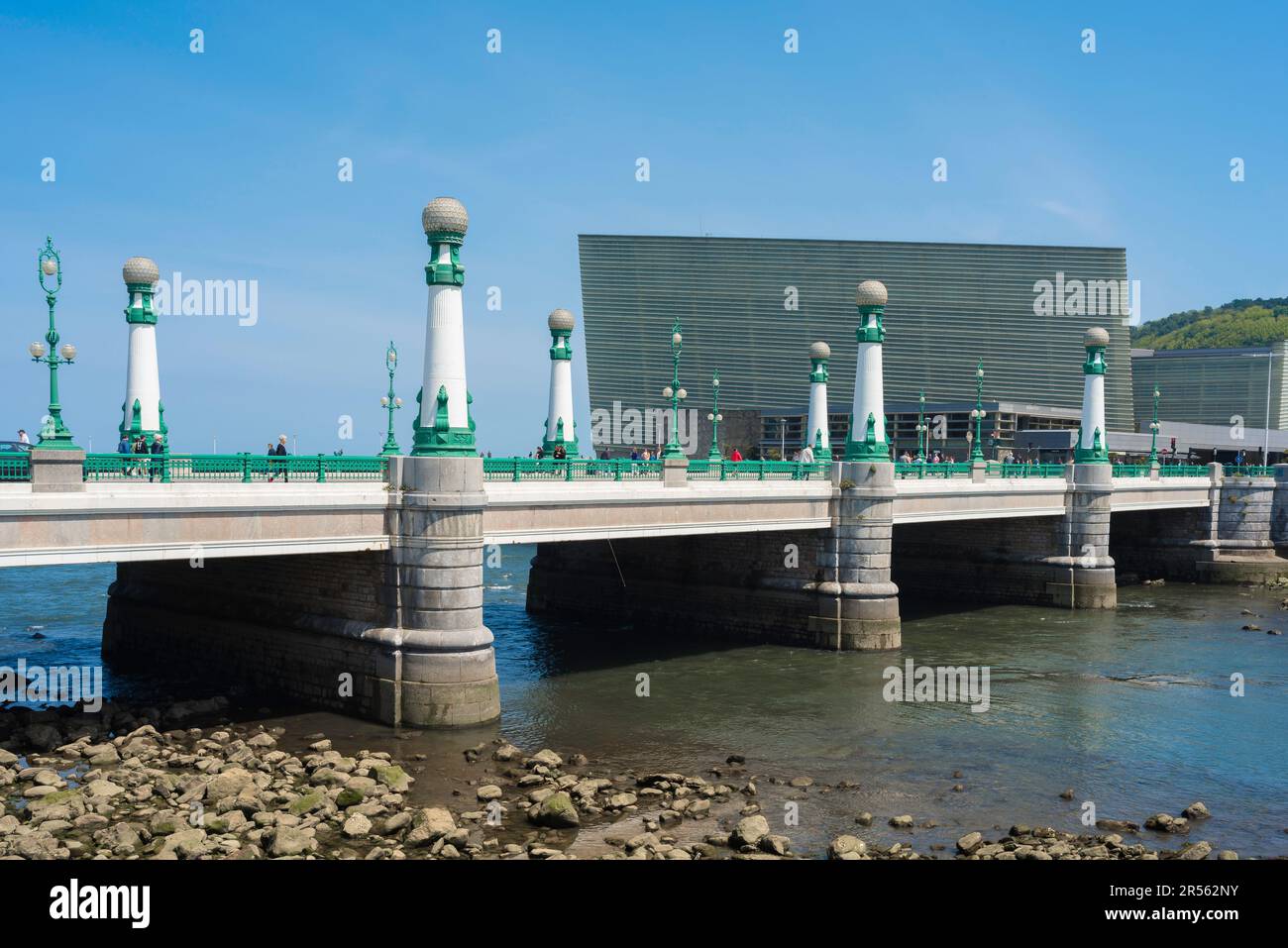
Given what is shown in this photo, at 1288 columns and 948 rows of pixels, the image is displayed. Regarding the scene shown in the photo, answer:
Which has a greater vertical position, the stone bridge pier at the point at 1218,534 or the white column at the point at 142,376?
the white column at the point at 142,376

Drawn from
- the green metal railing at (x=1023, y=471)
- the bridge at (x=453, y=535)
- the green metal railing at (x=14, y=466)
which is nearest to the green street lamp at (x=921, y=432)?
the green metal railing at (x=1023, y=471)

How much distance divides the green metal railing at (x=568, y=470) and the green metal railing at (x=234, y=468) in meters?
2.85

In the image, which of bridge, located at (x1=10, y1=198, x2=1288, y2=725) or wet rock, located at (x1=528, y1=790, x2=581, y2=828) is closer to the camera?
wet rock, located at (x1=528, y1=790, x2=581, y2=828)

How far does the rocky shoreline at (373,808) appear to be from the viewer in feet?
54.9

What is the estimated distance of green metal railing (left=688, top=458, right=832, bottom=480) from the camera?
1255 inches

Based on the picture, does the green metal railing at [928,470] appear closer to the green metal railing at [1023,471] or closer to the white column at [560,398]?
the green metal railing at [1023,471]

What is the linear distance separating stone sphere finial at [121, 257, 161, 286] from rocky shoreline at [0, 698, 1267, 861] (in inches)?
451

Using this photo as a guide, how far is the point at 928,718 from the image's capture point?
26.9 m

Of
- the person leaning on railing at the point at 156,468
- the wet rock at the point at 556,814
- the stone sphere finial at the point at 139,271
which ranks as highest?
the stone sphere finial at the point at 139,271

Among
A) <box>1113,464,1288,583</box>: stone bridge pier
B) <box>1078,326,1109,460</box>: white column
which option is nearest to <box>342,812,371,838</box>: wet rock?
<box>1078,326,1109,460</box>: white column

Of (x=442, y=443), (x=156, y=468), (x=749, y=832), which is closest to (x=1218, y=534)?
(x=442, y=443)

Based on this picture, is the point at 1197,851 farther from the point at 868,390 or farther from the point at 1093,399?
the point at 1093,399

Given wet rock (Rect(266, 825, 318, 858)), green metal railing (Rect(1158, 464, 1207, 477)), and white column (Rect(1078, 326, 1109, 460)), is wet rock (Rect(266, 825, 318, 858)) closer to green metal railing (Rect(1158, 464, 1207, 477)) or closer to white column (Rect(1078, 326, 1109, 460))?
white column (Rect(1078, 326, 1109, 460))
